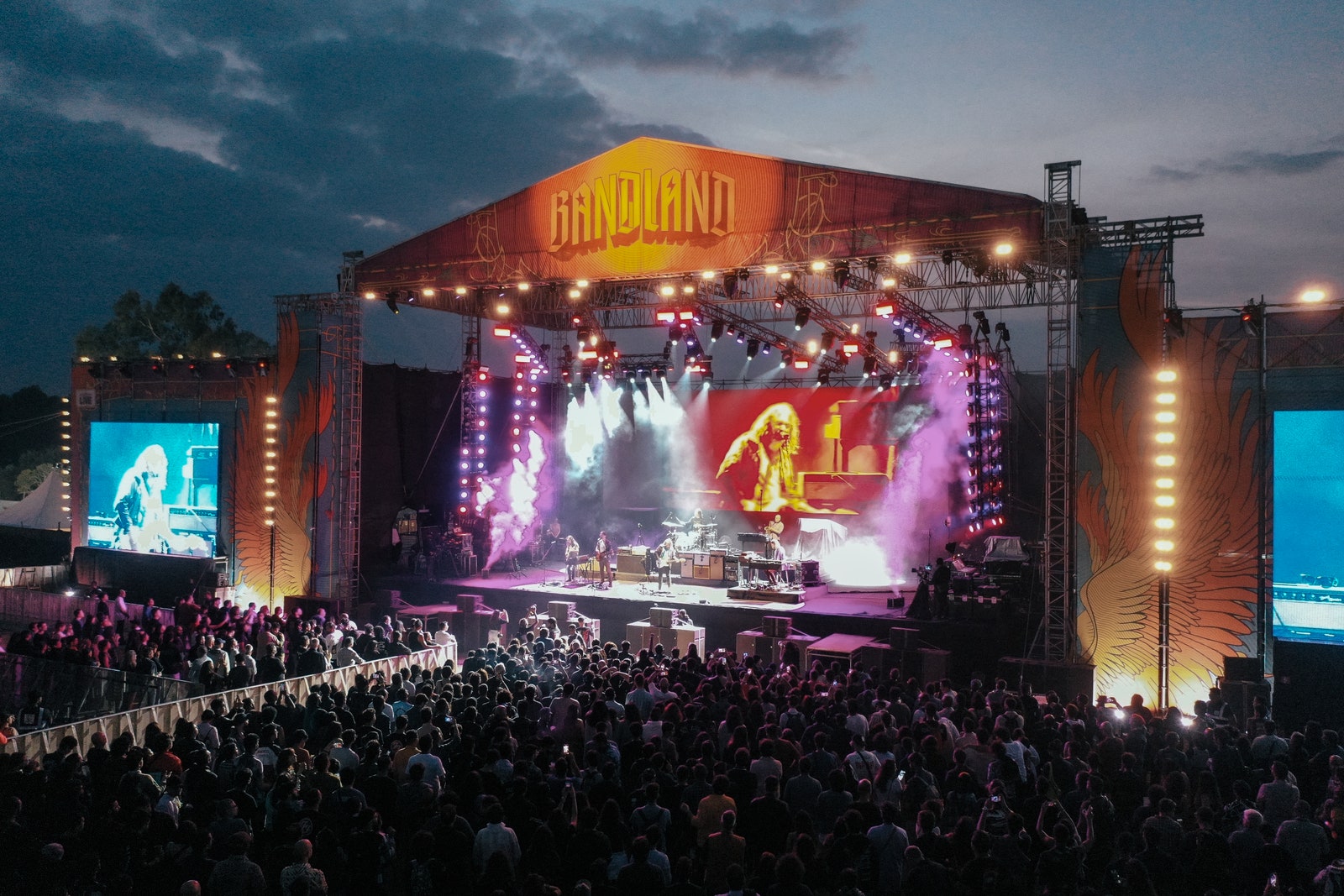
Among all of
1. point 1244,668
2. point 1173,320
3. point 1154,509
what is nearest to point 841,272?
point 1173,320

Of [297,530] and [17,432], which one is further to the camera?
[17,432]

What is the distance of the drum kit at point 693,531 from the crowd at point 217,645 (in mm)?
11009

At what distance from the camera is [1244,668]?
Result: 11773 mm

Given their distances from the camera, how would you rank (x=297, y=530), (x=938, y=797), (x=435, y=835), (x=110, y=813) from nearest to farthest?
(x=435, y=835), (x=110, y=813), (x=938, y=797), (x=297, y=530)

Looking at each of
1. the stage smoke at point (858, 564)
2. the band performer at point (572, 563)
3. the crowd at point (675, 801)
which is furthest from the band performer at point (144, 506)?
the stage smoke at point (858, 564)

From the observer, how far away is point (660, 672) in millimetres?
10492

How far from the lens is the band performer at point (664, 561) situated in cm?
2106

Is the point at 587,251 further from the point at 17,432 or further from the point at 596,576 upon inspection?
the point at 17,432

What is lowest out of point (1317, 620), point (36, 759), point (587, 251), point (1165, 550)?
point (36, 759)

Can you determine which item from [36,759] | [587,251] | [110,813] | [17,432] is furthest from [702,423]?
[17,432]

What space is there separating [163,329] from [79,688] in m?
36.7

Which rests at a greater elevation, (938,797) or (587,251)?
(587,251)

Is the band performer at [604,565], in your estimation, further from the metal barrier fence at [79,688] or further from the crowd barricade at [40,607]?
the metal barrier fence at [79,688]

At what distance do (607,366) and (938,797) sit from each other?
64.3 feet
